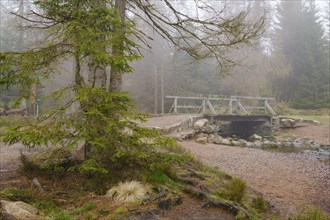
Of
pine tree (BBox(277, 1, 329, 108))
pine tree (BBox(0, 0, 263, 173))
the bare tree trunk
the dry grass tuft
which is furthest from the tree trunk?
pine tree (BBox(277, 1, 329, 108))

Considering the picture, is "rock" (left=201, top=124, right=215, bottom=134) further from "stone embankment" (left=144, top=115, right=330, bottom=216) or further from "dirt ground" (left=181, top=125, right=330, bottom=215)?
"dirt ground" (left=181, top=125, right=330, bottom=215)

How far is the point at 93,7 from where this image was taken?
396 cm

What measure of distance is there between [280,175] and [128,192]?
18.3 feet

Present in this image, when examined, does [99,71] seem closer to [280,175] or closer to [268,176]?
[268,176]

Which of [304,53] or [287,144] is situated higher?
[304,53]

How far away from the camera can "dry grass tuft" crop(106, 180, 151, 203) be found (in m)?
3.69

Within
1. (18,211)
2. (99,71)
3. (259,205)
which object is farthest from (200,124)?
(18,211)

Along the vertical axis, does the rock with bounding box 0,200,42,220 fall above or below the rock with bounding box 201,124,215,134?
above

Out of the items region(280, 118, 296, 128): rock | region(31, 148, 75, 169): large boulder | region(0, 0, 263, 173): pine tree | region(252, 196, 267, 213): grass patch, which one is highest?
region(0, 0, 263, 173): pine tree

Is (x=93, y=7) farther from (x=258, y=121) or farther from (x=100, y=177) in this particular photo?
(x=258, y=121)

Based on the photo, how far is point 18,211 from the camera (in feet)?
9.97

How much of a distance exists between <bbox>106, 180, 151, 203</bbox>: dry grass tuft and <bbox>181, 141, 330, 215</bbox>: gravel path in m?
2.77

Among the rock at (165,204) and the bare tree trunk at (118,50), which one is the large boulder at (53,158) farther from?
the rock at (165,204)

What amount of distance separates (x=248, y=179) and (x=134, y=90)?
1799cm
